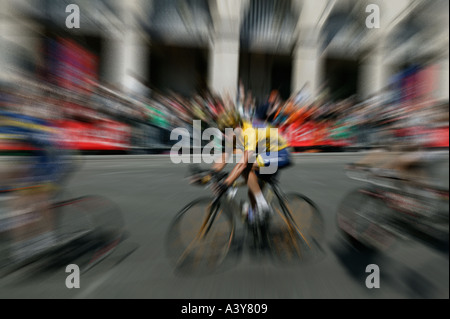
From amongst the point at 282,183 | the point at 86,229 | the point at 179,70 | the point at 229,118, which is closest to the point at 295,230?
the point at 229,118

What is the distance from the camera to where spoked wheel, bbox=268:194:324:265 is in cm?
294

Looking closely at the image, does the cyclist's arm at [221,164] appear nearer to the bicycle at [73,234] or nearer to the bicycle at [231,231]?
the bicycle at [231,231]

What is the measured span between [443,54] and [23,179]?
17.1ft

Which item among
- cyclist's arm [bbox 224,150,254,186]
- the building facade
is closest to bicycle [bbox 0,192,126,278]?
cyclist's arm [bbox 224,150,254,186]

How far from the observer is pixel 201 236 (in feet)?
9.58

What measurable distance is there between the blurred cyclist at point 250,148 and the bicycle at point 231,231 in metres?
0.14

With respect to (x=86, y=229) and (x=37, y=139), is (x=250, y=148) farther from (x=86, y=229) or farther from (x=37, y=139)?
(x=37, y=139)

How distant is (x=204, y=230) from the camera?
2.94m

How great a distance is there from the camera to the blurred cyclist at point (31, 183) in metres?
2.79

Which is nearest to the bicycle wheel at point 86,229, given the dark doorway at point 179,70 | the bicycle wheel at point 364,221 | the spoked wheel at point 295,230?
the spoked wheel at point 295,230

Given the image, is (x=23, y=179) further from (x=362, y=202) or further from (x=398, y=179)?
(x=398, y=179)

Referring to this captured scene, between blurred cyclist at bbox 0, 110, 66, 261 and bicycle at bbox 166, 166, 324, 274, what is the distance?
1.33m

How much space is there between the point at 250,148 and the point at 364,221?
5.13 feet

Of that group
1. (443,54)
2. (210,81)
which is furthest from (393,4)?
(443,54)
